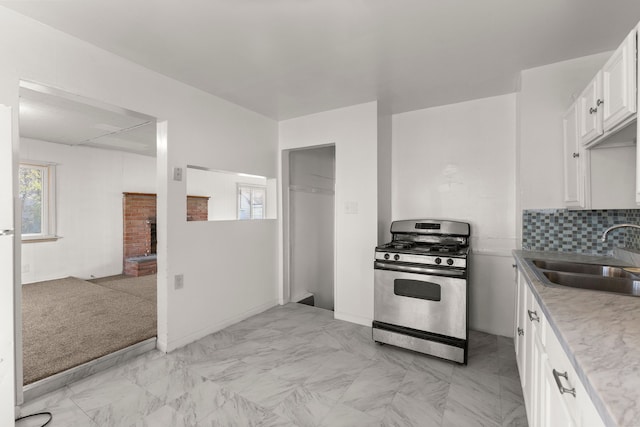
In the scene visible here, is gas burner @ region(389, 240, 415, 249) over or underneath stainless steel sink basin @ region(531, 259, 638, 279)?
over

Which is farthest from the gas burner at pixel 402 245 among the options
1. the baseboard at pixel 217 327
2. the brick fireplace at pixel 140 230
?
the brick fireplace at pixel 140 230

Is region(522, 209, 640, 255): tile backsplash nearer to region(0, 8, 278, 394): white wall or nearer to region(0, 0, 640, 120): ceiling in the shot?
region(0, 0, 640, 120): ceiling

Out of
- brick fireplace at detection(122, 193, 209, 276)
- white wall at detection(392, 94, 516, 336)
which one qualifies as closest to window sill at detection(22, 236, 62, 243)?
brick fireplace at detection(122, 193, 209, 276)

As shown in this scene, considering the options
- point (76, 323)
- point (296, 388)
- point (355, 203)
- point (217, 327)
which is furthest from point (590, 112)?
point (76, 323)

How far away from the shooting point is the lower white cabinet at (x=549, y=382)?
0.79m

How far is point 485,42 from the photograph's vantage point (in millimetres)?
2137

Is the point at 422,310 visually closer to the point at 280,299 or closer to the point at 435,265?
the point at 435,265

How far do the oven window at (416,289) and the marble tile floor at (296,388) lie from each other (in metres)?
0.53

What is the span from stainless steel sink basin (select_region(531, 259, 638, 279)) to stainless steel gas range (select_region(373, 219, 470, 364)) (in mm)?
542

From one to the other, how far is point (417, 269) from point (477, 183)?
4.24 ft

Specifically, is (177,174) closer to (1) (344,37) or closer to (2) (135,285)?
(1) (344,37)

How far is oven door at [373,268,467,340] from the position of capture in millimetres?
2455

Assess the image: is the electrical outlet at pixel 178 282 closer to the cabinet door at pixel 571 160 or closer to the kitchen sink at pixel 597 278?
the kitchen sink at pixel 597 278

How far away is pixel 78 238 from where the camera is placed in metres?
5.25
